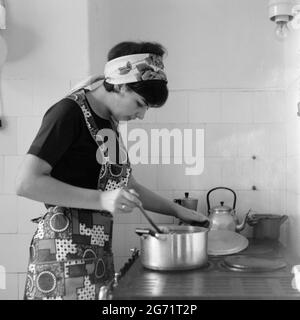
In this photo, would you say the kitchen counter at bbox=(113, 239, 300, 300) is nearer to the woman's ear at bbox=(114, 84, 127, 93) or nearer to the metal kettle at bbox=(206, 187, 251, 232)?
the metal kettle at bbox=(206, 187, 251, 232)

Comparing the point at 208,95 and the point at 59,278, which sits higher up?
the point at 208,95

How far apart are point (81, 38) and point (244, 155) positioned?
694mm

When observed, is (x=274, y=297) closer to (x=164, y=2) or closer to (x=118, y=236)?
(x=118, y=236)

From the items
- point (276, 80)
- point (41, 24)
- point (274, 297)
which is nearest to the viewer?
point (274, 297)

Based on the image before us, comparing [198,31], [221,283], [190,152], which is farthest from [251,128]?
[221,283]

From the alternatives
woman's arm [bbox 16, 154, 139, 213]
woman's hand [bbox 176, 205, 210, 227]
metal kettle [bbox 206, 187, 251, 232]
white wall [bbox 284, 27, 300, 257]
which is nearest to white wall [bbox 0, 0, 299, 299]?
white wall [bbox 284, 27, 300, 257]

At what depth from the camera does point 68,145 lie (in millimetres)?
983

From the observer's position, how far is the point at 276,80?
5.26 ft

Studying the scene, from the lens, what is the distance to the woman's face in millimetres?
1043

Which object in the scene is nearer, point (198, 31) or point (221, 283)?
point (221, 283)

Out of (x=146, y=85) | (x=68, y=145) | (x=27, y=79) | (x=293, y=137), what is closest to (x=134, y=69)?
(x=146, y=85)

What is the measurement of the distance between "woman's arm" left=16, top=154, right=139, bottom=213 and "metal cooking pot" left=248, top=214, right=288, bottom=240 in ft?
2.33

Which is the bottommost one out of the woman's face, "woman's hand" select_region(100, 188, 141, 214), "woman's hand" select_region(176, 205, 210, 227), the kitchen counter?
the kitchen counter

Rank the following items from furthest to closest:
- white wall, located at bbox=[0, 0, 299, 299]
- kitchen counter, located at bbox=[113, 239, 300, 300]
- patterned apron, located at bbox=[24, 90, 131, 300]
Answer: white wall, located at bbox=[0, 0, 299, 299] < patterned apron, located at bbox=[24, 90, 131, 300] < kitchen counter, located at bbox=[113, 239, 300, 300]
